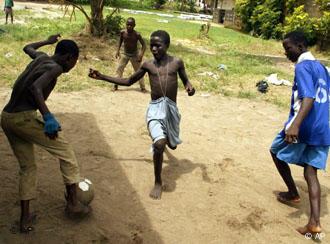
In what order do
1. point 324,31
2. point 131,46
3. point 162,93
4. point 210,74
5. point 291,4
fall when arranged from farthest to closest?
point 291,4, point 324,31, point 210,74, point 131,46, point 162,93

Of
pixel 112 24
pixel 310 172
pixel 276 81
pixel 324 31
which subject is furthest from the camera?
pixel 324 31

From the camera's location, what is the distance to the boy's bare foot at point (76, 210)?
3.65 meters

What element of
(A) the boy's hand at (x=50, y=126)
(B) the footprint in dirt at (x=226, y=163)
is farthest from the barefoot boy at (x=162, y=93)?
(A) the boy's hand at (x=50, y=126)

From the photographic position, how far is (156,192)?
14.3ft

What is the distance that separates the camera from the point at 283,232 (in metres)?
3.92

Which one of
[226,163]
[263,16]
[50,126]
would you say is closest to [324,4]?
[263,16]

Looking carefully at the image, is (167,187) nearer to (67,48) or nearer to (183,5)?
(67,48)

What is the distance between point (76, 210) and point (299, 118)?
2.12 m

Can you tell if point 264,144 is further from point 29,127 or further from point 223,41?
point 223,41

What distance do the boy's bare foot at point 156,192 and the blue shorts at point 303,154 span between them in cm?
128

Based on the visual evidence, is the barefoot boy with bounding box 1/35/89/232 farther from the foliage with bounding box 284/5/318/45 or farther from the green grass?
the foliage with bounding box 284/5/318/45

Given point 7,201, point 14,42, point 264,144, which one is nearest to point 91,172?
point 7,201

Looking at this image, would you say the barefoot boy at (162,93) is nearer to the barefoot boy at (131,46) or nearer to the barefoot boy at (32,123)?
the barefoot boy at (32,123)

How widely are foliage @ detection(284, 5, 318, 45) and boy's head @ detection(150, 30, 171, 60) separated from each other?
56.0 ft
